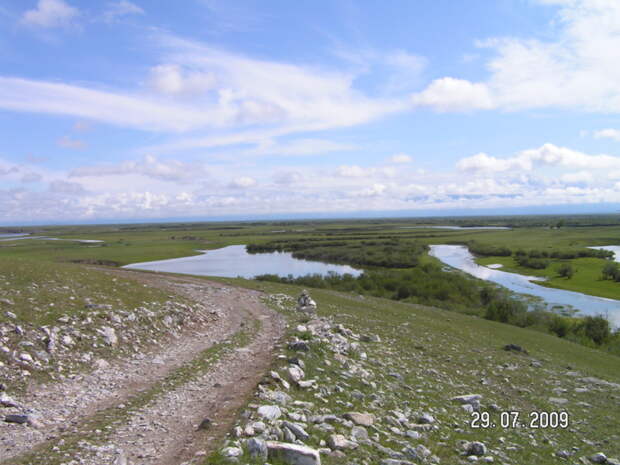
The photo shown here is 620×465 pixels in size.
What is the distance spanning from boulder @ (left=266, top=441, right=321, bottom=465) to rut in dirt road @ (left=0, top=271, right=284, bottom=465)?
4.61ft

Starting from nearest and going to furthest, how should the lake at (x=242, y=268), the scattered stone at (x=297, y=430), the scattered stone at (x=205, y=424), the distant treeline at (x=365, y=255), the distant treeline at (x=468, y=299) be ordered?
the scattered stone at (x=297, y=430) → the scattered stone at (x=205, y=424) → the distant treeline at (x=468, y=299) → the lake at (x=242, y=268) → the distant treeline at (x=365, y=255)

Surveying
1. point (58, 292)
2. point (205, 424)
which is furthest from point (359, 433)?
point (58, 292)

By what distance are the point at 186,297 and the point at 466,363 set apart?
1579 cm

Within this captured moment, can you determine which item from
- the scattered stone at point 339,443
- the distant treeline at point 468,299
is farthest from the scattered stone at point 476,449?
the distant treeline at point 468,299

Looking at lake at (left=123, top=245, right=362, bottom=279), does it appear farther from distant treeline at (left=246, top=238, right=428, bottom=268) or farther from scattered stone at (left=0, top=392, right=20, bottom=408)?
scattered stone at (left=0, top=392, right=20, bottom=408)

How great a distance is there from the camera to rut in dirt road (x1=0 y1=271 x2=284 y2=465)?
7.05 metres

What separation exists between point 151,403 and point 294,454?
4.47 meters

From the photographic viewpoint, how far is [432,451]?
331 inches

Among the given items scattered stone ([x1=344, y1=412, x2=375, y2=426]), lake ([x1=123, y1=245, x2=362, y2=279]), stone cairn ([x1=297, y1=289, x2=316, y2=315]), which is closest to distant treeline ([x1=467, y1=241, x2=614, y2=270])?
lake ([x1=123, y1=245, x2=362, y2=279])

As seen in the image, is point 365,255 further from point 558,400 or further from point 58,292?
point 58,292

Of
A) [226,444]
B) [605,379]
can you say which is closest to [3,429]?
[226,444]

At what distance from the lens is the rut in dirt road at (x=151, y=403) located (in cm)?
705

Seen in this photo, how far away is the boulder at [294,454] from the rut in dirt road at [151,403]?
55.4 inches

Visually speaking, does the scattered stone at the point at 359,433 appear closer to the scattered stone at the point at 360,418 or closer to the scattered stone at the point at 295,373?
the scattered stone at the point at 360,418
